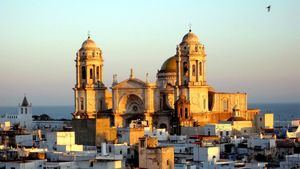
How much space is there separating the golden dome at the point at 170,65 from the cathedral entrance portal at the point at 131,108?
295 inches

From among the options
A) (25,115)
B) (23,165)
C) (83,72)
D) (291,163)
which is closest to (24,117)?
(25,115)

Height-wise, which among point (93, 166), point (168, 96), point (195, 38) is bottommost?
point (93, 166)

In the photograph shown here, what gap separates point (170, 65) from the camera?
102 metres

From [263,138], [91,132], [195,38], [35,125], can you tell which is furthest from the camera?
[35,125]

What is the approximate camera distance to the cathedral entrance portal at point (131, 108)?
9538 centimetres

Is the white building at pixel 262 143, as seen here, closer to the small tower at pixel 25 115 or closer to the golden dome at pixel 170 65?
the golden dome at pixel 170 65

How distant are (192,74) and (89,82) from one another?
506 inches

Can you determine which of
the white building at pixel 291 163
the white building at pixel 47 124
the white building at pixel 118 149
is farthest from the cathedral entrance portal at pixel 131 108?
the white building at pixel 291 163

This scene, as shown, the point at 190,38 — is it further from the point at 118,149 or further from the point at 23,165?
the point at 23,165

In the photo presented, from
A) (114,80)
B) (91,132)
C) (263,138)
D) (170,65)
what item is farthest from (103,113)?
(263,138)

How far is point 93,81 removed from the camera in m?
99.6

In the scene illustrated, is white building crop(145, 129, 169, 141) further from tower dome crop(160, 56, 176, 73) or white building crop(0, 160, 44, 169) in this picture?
white building crop(0, 160, 44, 169)

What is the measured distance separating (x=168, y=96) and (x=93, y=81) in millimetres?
9029

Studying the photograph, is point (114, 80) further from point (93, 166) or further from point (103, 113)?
point (93, 166)
